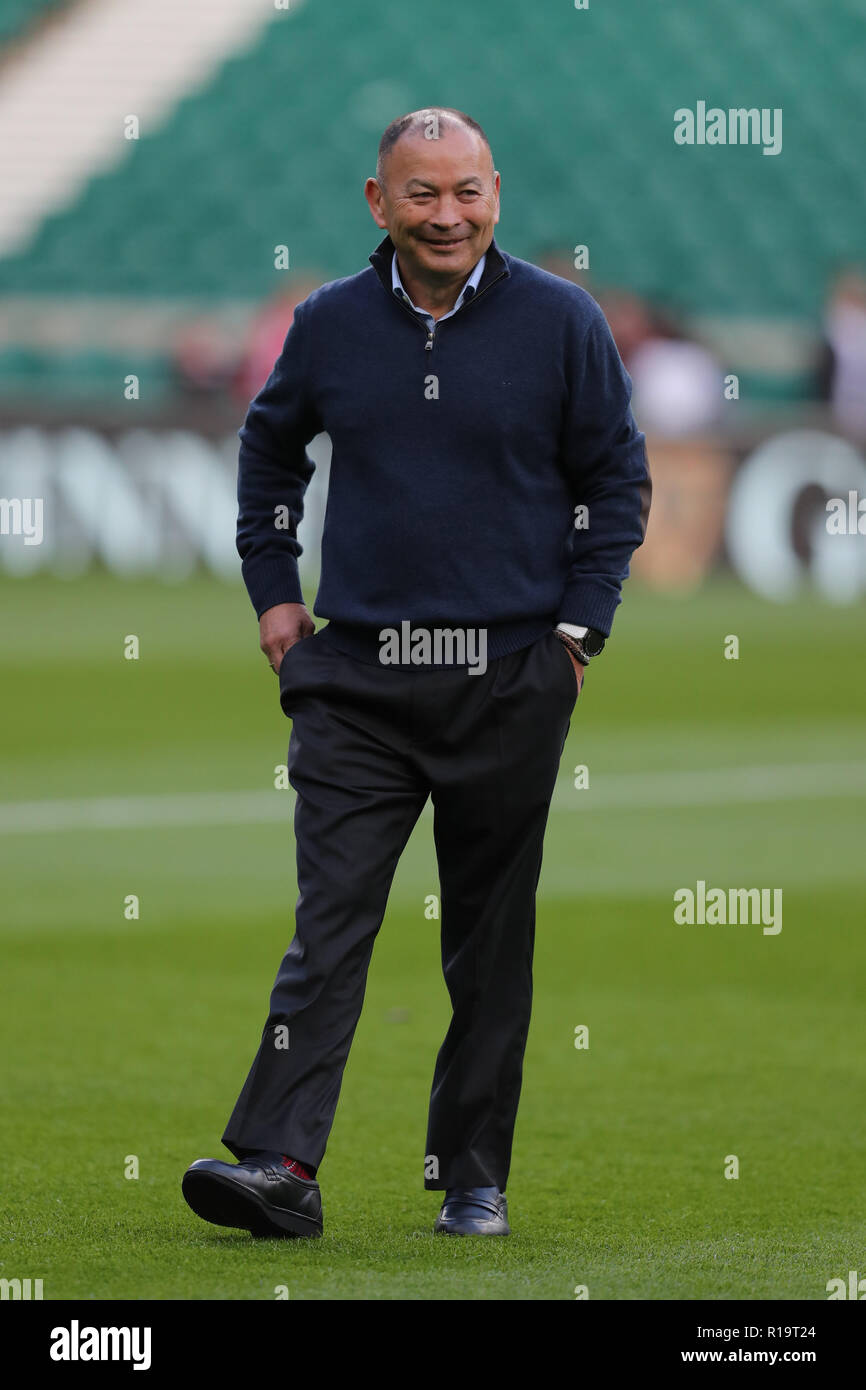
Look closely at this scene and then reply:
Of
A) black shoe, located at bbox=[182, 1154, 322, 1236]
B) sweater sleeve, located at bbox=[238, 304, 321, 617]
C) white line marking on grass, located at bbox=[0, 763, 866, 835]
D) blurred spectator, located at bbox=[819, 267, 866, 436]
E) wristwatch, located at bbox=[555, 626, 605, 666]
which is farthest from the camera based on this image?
blurred spectator, located at bbox=[819, 267, 866, 436]

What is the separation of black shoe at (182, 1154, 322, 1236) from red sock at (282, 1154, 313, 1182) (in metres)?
0.01

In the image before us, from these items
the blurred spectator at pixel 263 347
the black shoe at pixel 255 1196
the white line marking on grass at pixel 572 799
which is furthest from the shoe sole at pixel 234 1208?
the blurred spectator at pixel 263 347

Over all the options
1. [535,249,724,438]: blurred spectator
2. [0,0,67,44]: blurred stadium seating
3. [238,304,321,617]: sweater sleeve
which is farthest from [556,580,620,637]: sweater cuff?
[0,0,67,44]: blurred stadium seating

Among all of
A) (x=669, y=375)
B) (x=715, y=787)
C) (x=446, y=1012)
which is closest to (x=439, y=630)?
(x=446, y=1012)

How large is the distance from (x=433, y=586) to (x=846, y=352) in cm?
1952

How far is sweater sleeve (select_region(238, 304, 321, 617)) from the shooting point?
13.9ft

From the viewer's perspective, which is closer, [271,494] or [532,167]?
[271,494]

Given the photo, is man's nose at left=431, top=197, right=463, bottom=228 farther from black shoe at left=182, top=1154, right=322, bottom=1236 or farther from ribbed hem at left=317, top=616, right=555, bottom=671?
black shoe at left=182, top=1154, right=322, bottom=1236

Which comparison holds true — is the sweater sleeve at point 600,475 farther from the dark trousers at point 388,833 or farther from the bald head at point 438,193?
the bald head at point 438,193

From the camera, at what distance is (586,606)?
409 cm

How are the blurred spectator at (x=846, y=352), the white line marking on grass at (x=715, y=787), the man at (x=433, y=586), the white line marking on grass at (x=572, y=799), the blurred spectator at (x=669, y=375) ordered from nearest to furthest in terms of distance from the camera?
1. the man at (x=433, y=586)
2. the white line marking on grass at (x=572, y=799)
3. the white line marking on grass at (x=715, y=787)
4. the blurred spectator at (x=669, y=375)
5. the blurred spectator at (x=846, y=352)

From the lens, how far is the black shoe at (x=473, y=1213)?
412cm

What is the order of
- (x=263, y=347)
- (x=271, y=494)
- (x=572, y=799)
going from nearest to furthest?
(x=271, y=494) → (x=572, y=799) → (x=263, y=347)

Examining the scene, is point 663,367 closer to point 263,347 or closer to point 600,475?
point 263,347
